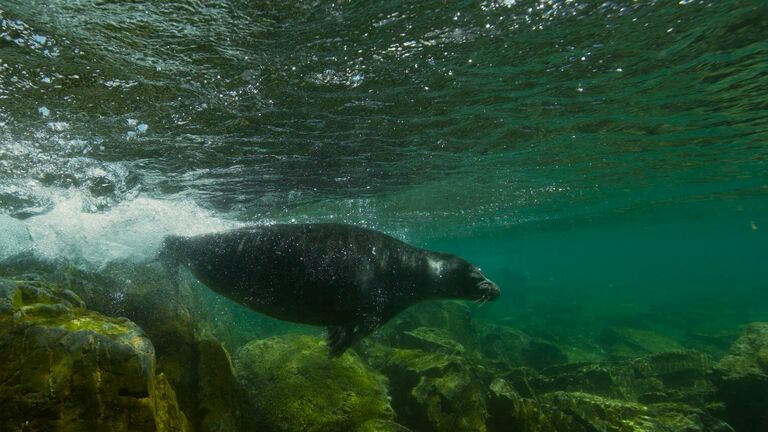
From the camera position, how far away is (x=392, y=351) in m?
8.98

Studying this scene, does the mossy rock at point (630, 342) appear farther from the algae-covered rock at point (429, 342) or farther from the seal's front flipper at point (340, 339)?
the seal's front flipper at point (340, 339)

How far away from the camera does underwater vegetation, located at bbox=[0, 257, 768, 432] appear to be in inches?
98.9

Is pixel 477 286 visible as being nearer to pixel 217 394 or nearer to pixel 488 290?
pixel 488 290

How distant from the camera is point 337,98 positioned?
6.30 meters

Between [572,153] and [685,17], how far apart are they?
735 cm

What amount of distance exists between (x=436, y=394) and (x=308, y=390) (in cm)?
236

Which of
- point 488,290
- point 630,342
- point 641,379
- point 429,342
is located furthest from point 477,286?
point 630,342

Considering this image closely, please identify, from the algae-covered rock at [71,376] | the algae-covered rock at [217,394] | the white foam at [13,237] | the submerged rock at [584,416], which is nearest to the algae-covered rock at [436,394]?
the submerged rock at [584,416]

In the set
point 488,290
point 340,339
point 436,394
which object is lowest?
point 436,394

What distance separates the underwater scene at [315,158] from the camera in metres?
3.78

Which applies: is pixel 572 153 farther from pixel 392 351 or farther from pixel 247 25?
pixel 247 25

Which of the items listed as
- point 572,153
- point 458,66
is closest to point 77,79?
point 458,66

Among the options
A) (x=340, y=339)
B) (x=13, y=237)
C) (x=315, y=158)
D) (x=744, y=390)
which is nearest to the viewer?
(x=340, y=339)

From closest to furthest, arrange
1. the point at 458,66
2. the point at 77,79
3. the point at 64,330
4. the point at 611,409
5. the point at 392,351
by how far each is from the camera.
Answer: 1. the point at 64,330
2. the point at 77,79
3. the point at 458,66
4. the point at 611,409
5. the point at 392,351
